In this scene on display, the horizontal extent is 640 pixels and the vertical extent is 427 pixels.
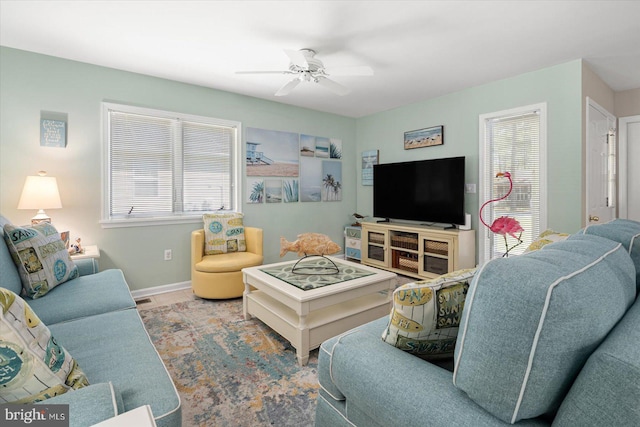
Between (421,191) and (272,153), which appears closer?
(421,191)

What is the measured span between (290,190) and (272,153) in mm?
602

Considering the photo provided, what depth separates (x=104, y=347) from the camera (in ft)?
4.28

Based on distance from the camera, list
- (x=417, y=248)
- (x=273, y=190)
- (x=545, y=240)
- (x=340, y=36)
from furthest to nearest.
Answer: (x=273, y=190) → (x=417, y=248) → (x=340, y=36) → (x=545, y=240)

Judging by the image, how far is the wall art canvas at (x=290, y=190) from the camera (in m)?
4.56

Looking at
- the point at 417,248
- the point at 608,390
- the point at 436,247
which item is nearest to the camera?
the point at 608,390

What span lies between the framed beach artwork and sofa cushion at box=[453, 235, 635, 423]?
3.71 metres

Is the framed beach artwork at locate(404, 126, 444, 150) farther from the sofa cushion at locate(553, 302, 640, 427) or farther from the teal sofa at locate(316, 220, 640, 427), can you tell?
the sofa cushion at locate(553, 302, 640, 427)

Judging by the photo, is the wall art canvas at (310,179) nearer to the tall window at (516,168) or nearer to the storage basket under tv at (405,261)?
the storage basket under tv at (405,261)

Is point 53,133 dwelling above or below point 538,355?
above

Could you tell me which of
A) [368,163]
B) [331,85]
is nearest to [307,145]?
[368,163]

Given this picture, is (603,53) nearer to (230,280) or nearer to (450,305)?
(450,305)

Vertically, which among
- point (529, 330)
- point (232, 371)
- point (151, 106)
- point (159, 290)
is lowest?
point (232, 371)

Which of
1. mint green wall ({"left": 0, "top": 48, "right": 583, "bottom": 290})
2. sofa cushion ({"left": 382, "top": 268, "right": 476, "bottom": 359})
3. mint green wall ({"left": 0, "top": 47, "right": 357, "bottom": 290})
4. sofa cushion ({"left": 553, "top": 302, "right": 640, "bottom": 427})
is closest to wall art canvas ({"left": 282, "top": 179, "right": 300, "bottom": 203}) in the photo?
mint green wall ({"left": 0, "top": 48, "right": 583, "bottom": 290})

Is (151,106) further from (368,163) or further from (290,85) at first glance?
(368,163)
